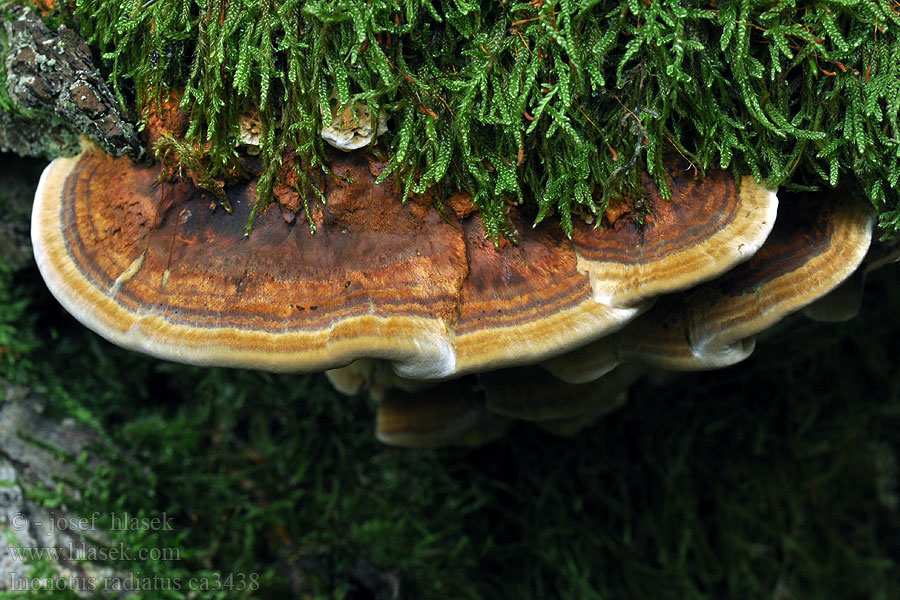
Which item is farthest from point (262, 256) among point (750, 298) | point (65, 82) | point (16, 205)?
point (16, 205)

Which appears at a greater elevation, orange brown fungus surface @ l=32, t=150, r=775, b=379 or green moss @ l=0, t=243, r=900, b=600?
orange brown fungus surface @ l=32, t=150, r=775, b=379

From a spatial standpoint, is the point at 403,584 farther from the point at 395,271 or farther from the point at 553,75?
the point at 553,75

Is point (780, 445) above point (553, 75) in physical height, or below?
below

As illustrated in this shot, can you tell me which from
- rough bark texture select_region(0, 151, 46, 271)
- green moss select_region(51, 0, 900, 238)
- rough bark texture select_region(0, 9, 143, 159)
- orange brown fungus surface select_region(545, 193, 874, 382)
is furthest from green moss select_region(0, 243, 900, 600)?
green moss select_region(51, 0, 900, 238)

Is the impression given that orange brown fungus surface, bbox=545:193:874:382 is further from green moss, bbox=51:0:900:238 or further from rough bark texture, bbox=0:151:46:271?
rough bark texture, bbox=0:151:46:271

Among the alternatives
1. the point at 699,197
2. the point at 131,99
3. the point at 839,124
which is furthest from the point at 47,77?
the point at 839,124

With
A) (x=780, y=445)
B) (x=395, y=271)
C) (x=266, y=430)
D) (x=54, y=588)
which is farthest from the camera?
(x=780, y=445)

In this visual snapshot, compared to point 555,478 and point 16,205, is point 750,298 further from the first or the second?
point 16,205
